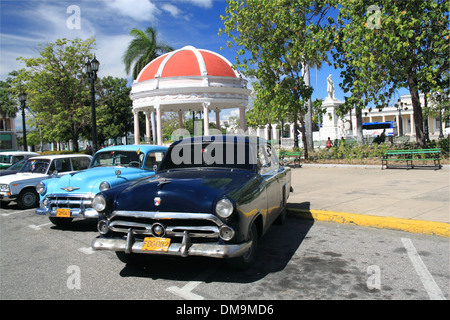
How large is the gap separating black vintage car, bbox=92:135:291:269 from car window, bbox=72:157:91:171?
18.3ft

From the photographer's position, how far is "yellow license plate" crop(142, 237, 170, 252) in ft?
12.6

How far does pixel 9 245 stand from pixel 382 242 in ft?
20.9

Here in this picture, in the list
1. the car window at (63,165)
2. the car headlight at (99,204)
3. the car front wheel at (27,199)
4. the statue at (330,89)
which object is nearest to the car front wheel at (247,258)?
the car headlight at (99,204)

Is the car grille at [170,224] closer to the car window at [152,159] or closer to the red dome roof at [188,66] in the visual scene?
the car window at [152,159]

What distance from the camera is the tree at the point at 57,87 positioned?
99.0 feet

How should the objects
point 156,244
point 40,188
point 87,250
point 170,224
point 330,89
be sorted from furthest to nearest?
point 330,89
point 40,188
point 87,250
point 170,224
point 156,244

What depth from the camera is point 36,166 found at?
1016 cm

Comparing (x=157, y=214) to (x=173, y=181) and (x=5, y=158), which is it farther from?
(x=5, y=158)

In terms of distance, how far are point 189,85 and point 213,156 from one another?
23699 millimetres

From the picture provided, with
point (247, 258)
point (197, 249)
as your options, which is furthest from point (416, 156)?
point (197, 249)

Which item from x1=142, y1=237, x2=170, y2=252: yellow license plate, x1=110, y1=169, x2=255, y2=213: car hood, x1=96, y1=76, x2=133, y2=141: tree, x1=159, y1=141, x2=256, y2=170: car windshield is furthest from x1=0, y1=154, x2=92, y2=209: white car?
x1=96, y1=76, x2=133, y2=141: tree

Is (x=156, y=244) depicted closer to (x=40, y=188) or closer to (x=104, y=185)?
(x=104, y=185)

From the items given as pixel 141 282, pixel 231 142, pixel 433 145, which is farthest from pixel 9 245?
pixel 433 145

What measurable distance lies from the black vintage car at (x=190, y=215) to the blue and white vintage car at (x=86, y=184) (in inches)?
72.8
